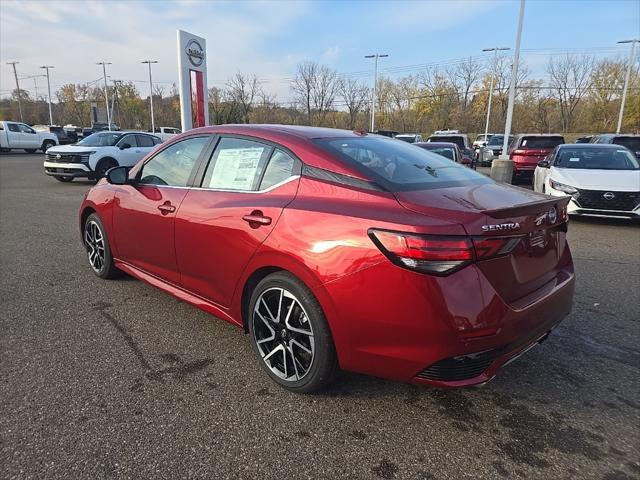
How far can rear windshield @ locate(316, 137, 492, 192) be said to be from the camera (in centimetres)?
266

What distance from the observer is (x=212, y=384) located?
9.36ft

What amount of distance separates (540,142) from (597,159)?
7407 mm

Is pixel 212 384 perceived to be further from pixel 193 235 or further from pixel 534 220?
pixel 534 220

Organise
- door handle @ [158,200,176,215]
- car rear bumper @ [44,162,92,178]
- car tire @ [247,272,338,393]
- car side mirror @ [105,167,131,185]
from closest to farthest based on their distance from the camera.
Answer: car tire @ [247,272,338,393]
door handle @ [158,200,176,215]
car side mirror @ [105,167,131,185]
car rear bumper @ [44,162,92,178]

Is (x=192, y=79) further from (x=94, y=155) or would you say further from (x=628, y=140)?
(x=628, y=140)

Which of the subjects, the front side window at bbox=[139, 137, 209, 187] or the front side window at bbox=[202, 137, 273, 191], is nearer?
the front side window at bbox=[202, 137, 273, 191]

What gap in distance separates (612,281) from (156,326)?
474 centimetres

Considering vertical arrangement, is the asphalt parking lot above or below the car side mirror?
below

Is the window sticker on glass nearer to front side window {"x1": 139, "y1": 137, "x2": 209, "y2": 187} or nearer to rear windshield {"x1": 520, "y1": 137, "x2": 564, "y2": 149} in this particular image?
front side window {"x1": 139, "y1": 137, "x2": 209, "y2": 187}

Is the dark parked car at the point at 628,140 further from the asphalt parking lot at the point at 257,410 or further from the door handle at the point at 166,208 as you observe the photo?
the door handle at the point at 166,208

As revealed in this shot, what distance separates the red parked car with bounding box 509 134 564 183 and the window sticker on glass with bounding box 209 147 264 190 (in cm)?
1452

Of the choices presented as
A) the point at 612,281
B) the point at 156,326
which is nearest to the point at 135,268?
the point at 156,326

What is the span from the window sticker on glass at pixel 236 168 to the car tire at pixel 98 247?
6.10ft

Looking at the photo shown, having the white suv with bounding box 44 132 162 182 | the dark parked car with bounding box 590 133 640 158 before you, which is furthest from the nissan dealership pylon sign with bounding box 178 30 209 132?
the dark parked car with bounding box 590 133 640 158
